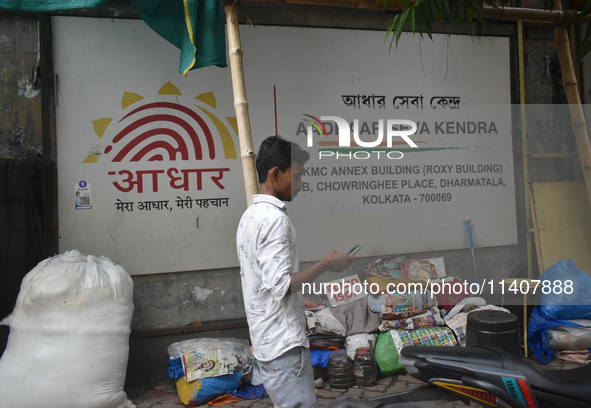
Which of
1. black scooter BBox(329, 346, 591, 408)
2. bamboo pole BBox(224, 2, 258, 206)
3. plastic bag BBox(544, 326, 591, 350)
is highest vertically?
bamboo pole BBox(224, 2, 258, 206)

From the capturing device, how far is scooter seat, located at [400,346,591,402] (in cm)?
174

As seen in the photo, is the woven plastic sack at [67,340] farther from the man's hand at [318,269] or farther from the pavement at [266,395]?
the man's hand at [318,269]

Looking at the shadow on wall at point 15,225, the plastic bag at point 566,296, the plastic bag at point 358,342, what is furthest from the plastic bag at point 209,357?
the plastic bag at point 566,296

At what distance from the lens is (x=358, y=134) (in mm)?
4688

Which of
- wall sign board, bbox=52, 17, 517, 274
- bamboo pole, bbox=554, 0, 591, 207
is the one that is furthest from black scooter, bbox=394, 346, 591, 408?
bamboo pole, bbox=554, 0, 591, 207

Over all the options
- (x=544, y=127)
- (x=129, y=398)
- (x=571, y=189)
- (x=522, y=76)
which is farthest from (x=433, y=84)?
(x=129, y=398)

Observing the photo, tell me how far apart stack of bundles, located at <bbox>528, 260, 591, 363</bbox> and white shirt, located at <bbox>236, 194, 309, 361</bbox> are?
3.16m

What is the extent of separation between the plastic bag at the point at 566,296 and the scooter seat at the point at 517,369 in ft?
8.81

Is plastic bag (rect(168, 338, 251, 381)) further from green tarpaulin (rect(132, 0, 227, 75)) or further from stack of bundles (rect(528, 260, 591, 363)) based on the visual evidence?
stack of bundles (rect(528, 260, 591, 363))

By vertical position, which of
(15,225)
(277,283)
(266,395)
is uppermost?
(15,225)

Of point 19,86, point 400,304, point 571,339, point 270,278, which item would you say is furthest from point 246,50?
point 571,339

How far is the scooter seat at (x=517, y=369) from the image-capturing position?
5.72ft

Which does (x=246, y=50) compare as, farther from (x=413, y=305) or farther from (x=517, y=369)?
(x=517, y=369)

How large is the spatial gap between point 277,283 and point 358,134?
308 centimetres
